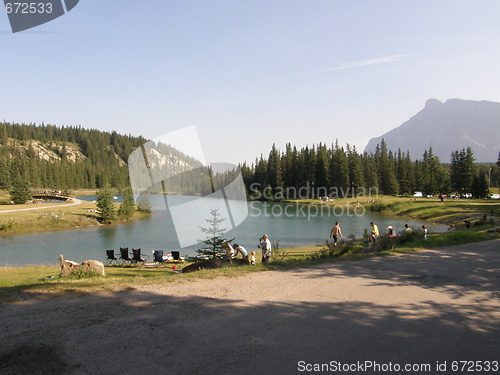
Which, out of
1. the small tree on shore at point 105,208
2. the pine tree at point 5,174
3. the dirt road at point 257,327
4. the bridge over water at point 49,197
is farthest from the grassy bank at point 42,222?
the pine tree at point 5,174

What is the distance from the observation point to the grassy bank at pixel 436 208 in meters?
51.0

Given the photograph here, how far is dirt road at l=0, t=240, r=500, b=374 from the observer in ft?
17.3

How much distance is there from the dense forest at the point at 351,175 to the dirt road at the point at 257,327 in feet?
302

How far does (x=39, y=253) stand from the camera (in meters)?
35.7

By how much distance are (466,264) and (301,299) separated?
830 centimetres

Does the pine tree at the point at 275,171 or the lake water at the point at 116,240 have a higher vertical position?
the pine tree at the point at 275,171

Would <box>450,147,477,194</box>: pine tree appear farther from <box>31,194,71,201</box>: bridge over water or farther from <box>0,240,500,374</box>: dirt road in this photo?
<box>31,194,71,201</box>: bridge over water

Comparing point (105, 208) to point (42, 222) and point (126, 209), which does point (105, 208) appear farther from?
point (42, 222)

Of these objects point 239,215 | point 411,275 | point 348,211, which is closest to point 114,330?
point 411,275

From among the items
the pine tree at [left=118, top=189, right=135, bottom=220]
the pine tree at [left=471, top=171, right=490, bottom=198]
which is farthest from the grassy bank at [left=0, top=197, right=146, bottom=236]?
the pine tree at [left=471, top=171, right=490, bottom=198]

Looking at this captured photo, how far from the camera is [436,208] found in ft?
198

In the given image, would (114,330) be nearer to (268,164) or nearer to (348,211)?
(348,211)

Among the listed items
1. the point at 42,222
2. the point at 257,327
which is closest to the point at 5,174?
the point at 42,222

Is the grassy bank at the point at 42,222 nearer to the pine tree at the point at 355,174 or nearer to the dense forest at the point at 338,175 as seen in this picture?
the dense forest at the point at 338,175
